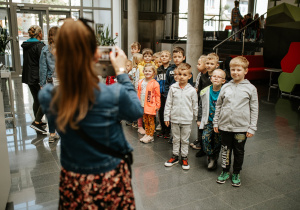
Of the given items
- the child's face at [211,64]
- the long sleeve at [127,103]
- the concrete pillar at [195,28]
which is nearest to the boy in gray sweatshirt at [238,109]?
the child's face at [211,64]

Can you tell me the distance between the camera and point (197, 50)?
32.4 feet

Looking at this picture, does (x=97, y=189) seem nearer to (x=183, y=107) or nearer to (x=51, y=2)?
A: (x=183, y=107)

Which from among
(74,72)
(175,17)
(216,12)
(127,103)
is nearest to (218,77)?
(127,103)

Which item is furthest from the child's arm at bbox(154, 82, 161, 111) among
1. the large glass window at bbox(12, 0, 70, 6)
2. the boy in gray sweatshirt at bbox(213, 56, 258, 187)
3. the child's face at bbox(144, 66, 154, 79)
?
the large glass window at bbox(12, 0, 70, 6)

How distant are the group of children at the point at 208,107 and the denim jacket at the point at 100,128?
200 centimetres

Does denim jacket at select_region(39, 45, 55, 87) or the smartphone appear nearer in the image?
the smartphone

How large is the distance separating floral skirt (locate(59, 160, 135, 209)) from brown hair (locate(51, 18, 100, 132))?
1.05 ft

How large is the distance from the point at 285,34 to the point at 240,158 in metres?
9.47

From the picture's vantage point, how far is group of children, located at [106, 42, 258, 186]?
330cm

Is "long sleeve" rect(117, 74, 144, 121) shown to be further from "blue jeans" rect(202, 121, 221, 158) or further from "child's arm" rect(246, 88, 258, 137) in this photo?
"blue jeans" rect(202, 121, 221, 158)

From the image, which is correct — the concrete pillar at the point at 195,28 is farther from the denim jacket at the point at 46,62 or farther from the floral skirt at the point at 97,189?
the floral skirt at the point at 97,189

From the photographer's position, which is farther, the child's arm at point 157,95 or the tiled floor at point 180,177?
the child's arm at point 157,95

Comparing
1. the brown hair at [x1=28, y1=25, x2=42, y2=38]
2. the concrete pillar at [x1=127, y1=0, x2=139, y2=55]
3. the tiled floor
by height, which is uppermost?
the concrete pillar at [x1=127, y1=0, x2=139, y2=55]

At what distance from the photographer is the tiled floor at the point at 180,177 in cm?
312
